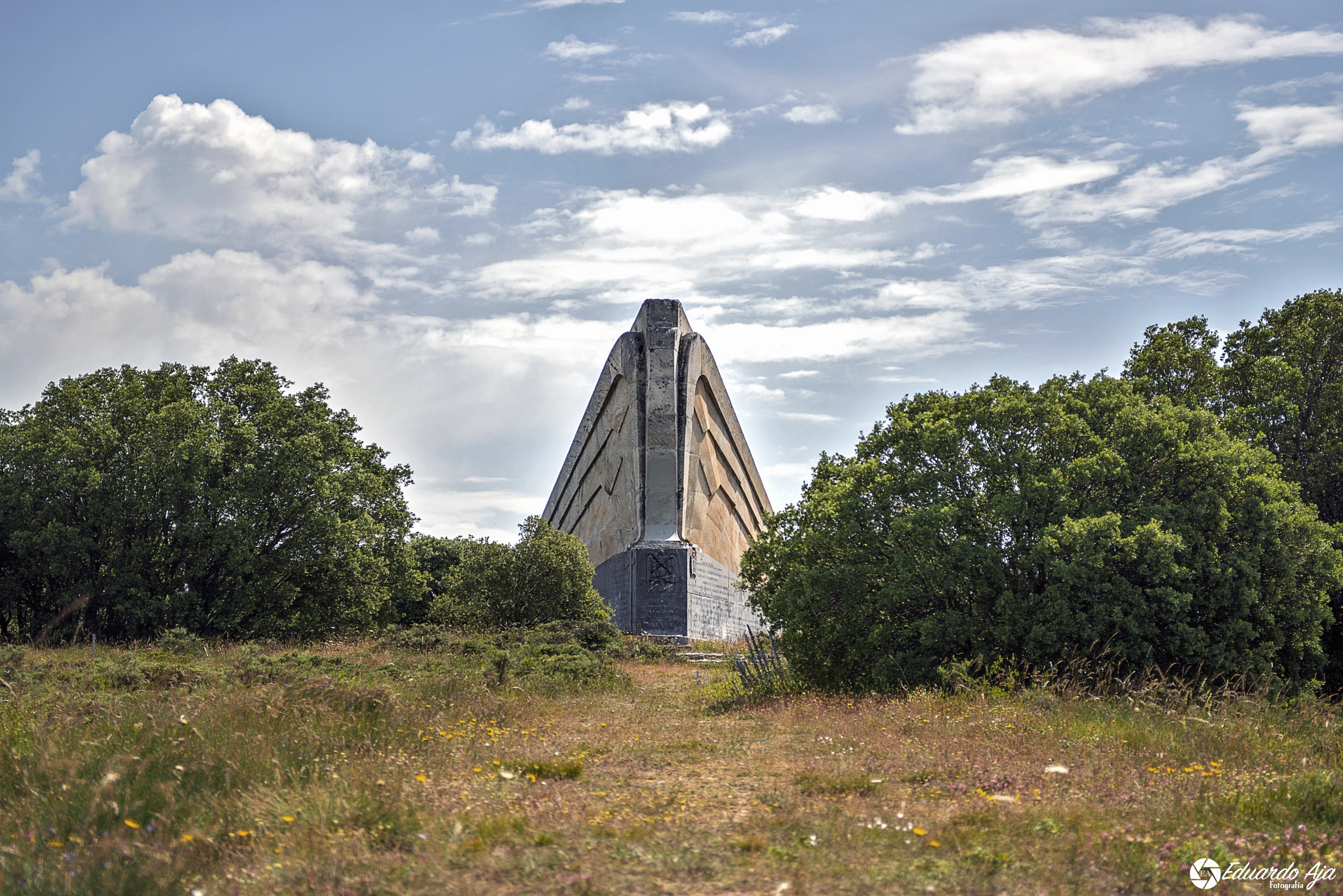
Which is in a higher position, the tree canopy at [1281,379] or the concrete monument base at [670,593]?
the tree canopy at [1281,379]

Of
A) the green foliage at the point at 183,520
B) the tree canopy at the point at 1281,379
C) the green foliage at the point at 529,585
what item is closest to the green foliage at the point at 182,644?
the green foliage at the point at 183,520

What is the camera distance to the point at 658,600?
26.3 meters

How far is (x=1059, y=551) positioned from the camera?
11.0 m

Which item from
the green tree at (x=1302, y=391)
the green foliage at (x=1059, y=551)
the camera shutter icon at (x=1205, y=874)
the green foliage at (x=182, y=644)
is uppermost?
the green tree at (x=1302, y=391)

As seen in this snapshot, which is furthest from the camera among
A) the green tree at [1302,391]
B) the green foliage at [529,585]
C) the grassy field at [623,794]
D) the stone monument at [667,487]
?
the stone monument at [667,487]

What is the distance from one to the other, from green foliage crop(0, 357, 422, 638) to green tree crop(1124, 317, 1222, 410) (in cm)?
1979

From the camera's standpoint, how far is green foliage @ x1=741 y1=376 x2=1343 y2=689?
1084 centimetres

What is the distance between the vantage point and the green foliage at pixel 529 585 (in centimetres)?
2416

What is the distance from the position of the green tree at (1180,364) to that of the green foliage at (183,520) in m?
19.8

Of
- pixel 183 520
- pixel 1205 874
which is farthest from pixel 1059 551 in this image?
pixel 183 520

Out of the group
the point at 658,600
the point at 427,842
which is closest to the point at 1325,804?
the point at 427,842

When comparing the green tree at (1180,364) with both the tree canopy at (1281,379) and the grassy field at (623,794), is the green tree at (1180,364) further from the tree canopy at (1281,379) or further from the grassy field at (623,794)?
the grassy field at (623,794)

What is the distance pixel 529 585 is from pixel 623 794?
1892 centimetres

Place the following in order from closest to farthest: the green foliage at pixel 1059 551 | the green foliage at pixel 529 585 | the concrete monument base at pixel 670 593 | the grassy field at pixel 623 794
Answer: the grassy field at pixel 623 794 < the green foliage at pixel 1059 551 < the green foliage at pixel 529 585 < the concrete monument base at pixel 670 593
